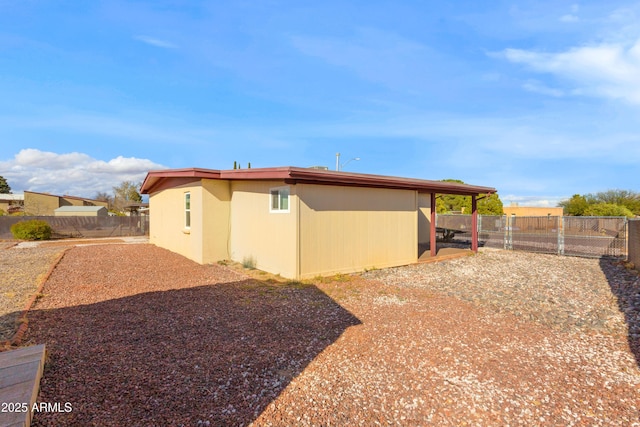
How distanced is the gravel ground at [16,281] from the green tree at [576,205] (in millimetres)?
44358

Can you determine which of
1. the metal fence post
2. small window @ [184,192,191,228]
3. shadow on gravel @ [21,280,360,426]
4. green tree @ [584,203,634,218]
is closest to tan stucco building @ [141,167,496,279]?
small window @ [184,192,191,228]

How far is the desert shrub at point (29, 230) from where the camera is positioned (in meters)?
17.1

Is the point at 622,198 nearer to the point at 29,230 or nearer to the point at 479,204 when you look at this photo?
the point at 479,204

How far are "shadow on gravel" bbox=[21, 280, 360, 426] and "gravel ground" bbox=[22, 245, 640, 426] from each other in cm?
2

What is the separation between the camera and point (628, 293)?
273 inches

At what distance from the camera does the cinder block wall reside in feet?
31.1

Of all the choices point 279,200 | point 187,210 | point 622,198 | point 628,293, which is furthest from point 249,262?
point 622,198

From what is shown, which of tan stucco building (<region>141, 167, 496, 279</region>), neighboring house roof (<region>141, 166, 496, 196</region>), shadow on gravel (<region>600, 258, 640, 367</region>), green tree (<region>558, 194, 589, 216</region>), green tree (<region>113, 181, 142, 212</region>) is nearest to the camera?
shadow on gravel (<region>600, 258, 640, 367</region>)

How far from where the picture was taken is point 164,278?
780 cm

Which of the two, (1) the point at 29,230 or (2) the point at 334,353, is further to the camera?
(1) the point at 29,230

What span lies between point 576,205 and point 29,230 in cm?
4879

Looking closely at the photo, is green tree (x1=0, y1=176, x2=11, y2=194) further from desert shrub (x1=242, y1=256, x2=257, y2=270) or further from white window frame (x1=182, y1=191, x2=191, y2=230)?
desert shrub (x1=242, y1=256, x2=257, y2=270)

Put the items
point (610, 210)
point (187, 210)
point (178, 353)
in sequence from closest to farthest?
point (178, 353)
point (187, 210)
point (610, 210)

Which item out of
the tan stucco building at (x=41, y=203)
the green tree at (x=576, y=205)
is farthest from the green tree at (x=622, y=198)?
the tan stucco building at (x=41, y=203)
